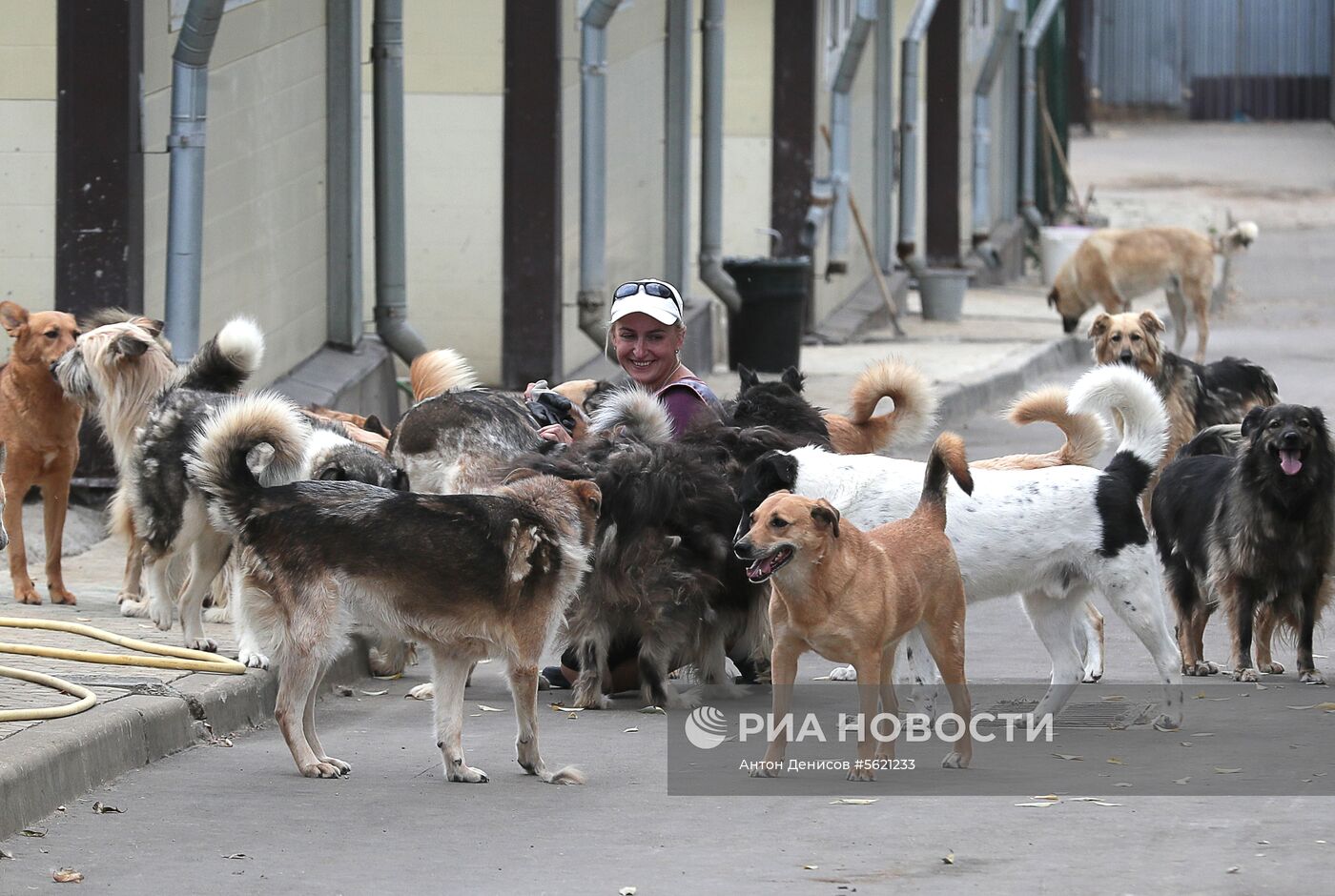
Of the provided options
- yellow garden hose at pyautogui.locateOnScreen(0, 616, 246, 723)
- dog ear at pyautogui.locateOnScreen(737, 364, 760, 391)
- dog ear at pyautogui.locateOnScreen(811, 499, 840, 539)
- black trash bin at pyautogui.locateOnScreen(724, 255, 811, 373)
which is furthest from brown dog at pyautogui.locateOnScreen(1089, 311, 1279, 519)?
black trash bin at pyautogui.locateOnScreen(724, 255, 811, 373)

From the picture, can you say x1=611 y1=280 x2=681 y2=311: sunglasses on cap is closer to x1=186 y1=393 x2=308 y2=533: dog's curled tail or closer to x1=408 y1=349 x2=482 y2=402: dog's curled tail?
x1=408 y1=349 x2=482 y2=402: dog's curled tail

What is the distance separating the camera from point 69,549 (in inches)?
430

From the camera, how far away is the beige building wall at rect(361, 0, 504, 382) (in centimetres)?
1588

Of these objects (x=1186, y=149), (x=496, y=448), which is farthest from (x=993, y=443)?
(x=1186, y=149)

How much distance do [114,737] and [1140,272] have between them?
19.3m

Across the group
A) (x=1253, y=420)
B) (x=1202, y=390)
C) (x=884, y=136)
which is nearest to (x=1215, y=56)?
(x=884, y=136)

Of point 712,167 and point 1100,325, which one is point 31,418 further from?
point 712,167

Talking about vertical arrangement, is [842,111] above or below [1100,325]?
above

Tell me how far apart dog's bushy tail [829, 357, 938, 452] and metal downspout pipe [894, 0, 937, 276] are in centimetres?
1796

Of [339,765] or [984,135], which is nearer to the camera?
[339,765]

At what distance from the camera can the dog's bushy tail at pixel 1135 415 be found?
770 centimetres

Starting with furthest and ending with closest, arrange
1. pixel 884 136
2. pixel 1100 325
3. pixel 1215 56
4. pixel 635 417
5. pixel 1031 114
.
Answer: pixel 1215 56 < pixel 1031 114 < pixel 884 136 < pixel 1100 325 < pixel 635 417

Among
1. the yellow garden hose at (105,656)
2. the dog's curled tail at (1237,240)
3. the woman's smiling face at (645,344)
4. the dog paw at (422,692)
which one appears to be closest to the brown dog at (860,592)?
the dog paw at (422,692)

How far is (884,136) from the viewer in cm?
2662
